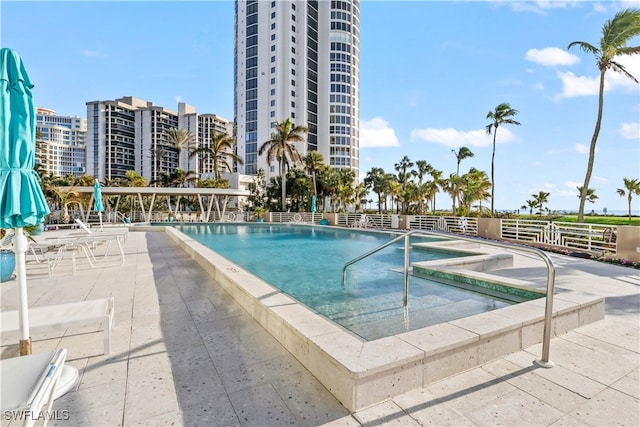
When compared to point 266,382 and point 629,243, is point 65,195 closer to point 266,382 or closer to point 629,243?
point 266,382

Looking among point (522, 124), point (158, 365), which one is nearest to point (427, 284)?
point (158, 365)

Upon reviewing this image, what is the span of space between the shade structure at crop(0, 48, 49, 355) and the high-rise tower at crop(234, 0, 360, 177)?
50.6 m

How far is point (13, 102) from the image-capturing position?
2363 millimetres

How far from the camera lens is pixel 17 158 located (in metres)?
2.42

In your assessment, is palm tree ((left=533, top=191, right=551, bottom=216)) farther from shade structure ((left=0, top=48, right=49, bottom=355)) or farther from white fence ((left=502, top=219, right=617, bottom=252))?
shade structure ((left=0, top=48, right=49, bottom=355))

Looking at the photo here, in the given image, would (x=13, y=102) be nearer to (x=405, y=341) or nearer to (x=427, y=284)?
(x=405, y=341)

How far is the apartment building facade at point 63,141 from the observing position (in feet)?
308

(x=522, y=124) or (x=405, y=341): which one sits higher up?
(x=522, y=124)

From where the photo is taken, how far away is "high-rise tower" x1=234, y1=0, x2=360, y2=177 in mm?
53938

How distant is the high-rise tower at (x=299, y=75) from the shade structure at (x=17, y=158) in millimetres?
50561

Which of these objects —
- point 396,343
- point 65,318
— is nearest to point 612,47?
point 396,343

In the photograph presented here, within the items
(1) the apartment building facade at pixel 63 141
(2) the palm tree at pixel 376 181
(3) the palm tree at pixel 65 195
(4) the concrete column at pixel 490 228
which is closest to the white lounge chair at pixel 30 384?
(4) the concrete column at pixel 490 228

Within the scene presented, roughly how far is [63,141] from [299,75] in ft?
318

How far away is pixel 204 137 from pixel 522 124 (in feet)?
266
